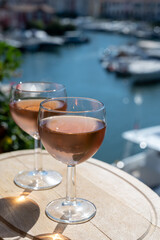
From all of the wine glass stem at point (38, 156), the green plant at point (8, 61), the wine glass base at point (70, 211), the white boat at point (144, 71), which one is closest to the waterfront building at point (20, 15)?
the white boat at point (144, 71)

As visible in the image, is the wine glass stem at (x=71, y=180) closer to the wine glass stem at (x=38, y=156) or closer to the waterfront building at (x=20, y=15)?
the wine glass stem at (x=38, y=156)

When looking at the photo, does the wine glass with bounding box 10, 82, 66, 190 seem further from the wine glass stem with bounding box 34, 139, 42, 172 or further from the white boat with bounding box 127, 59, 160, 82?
the white boat with bounding box 127, 59, 160, 82

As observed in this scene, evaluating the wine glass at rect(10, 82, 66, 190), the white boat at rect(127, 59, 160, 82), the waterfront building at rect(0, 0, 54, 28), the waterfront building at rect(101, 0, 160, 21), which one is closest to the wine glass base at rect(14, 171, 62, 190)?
the wine glass at rect(10, 82, 66, 190)

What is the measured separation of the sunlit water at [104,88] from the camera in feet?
23.0

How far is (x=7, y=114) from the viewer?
1450 mm

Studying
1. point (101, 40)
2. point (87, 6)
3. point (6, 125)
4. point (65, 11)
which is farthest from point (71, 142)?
point (87, 6)

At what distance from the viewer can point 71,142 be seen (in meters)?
0.37

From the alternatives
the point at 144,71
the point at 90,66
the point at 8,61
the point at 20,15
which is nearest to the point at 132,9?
the point at 20,15

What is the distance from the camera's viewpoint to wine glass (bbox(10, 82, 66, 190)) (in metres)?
0.47

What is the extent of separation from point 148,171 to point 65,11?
26490mm

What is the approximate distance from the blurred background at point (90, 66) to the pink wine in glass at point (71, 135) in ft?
3.19

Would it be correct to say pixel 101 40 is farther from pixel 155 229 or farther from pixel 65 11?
pixel 155 229

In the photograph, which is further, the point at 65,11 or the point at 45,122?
the point at 65,11

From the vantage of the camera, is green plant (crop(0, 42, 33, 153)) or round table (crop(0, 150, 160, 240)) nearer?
round table (crop(0, 150, 160, 240))
